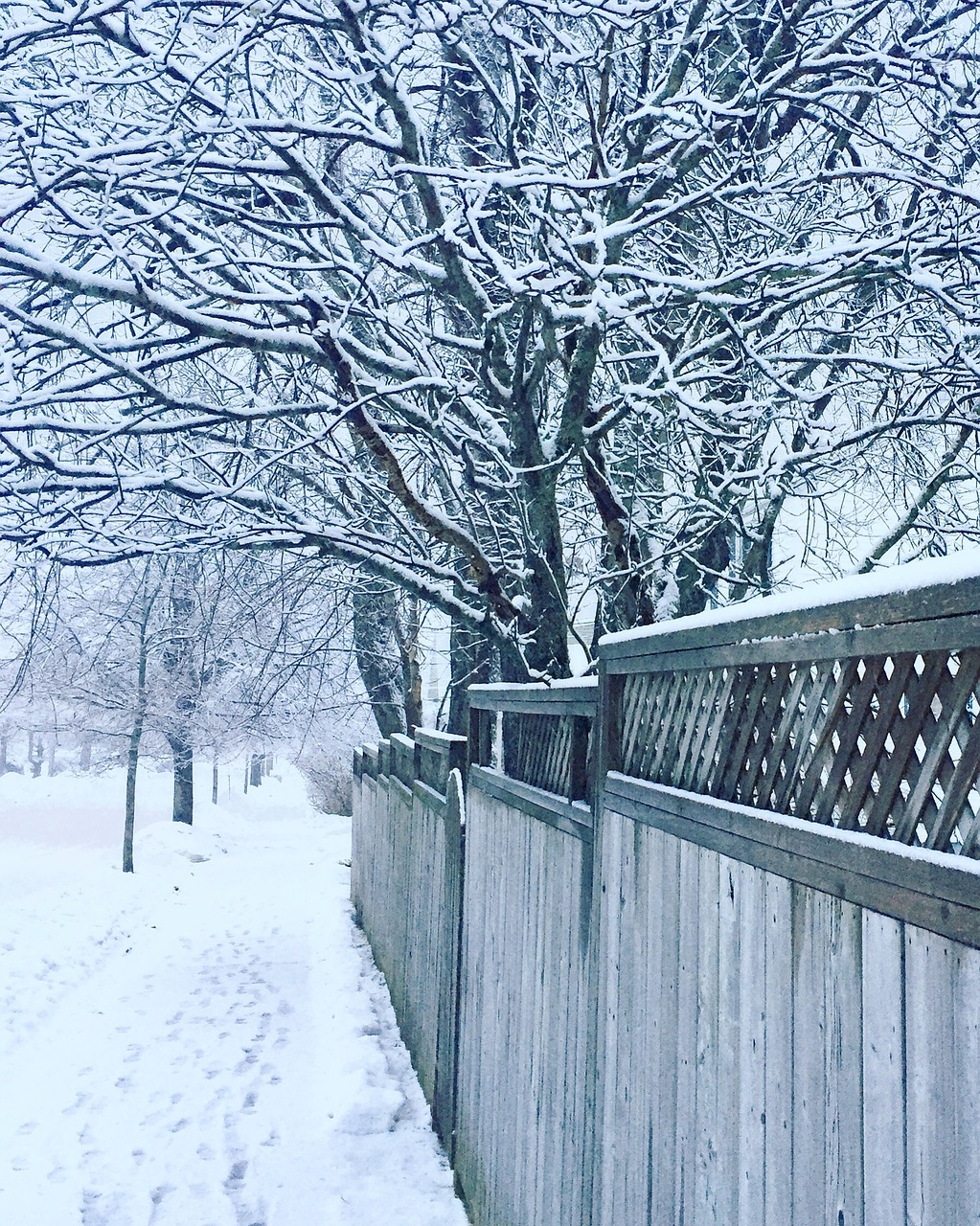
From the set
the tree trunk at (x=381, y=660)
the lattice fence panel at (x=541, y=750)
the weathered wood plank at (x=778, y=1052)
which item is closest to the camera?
the weathered wood plank at (x=778, y=1052)

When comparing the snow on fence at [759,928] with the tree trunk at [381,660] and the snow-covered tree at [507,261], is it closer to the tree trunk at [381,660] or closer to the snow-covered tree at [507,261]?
the snow-covered tree at [507,261]

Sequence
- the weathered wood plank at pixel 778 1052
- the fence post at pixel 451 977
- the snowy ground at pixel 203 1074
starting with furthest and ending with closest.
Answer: the fence post at pixel 451 977
the snowy ground at pixel 203 1074
the weathered wood plank at pixel 778 1052

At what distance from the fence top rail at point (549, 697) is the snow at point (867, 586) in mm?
943

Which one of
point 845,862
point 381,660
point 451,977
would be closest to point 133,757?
point 381,660

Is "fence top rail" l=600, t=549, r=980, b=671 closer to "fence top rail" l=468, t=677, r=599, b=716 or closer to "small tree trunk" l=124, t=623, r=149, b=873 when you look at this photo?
"fence top rail" l=468, t=677, r=599, b=716

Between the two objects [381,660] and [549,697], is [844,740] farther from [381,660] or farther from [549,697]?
[381,660]

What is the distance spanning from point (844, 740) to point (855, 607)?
0.18 meters

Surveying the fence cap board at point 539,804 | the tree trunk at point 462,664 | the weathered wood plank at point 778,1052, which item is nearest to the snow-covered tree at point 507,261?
the fence cap board at point 539,804

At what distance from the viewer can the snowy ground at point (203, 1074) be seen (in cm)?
450

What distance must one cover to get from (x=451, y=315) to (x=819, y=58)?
2307 mm

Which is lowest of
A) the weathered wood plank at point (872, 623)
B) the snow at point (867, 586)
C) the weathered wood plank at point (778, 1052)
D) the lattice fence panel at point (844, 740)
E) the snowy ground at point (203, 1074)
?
the snowy ground at point (203, 1074)

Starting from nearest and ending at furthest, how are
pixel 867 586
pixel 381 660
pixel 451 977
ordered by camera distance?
pixel 867 586 < pixel 451 977 < pixel 381 660

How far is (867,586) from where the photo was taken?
143 cm

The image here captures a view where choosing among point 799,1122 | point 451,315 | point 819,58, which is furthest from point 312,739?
point 799,1122
